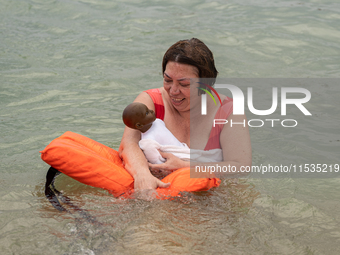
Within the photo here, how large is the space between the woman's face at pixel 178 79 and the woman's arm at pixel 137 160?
0.31 meters

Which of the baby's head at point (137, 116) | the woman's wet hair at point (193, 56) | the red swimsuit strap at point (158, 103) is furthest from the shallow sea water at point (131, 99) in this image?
the woman's wet hair at point (193, 56)

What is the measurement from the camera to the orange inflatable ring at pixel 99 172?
315cm

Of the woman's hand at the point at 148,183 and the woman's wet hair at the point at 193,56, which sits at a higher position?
the woman's wet hair at the point at 193,56

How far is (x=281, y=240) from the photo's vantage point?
2893 mm

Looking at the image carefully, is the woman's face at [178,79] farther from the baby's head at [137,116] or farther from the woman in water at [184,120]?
the baby's head at [137,116]

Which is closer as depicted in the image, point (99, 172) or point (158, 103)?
point (99, 172)

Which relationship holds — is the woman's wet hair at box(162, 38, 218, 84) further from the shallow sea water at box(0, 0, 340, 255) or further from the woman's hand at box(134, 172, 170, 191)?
the shallow sea water at box(0, 0, 340, 255)

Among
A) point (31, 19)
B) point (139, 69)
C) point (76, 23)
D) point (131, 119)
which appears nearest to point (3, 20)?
→ point (31, 19)

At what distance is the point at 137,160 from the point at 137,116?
39 cm

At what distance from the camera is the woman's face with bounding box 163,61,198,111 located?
329 centimetres

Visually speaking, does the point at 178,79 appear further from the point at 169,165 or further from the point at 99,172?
the point at 99,172

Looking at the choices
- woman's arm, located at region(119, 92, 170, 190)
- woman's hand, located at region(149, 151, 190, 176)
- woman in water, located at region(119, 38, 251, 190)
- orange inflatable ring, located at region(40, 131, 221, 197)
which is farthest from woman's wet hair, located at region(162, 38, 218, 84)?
orange inflatable ring, located at region(40, 131, 221, 197)

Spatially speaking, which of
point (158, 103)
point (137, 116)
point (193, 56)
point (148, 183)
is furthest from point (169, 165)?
point (193, 56)

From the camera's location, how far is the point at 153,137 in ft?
11.3
